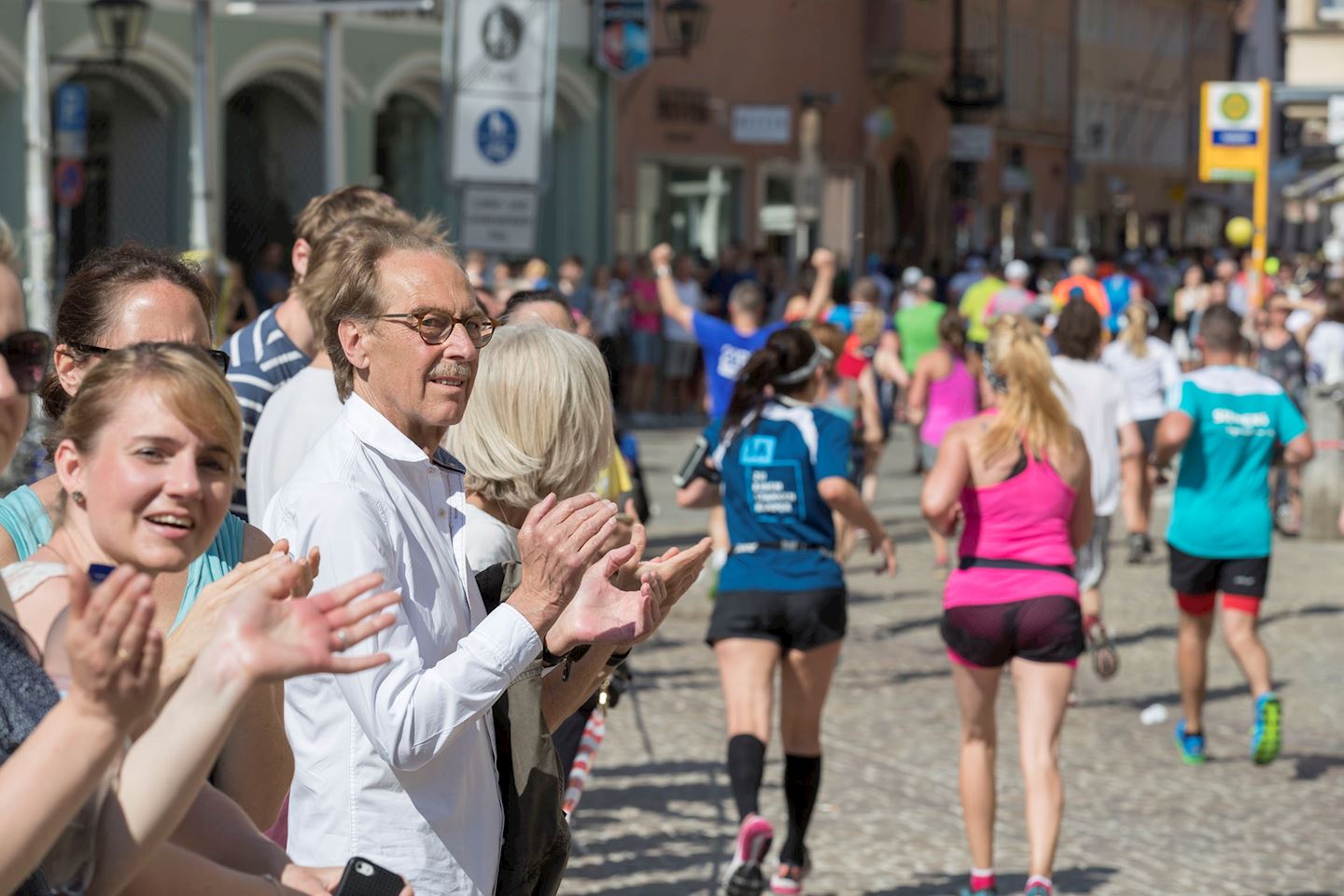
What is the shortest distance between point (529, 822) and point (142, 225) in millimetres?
21305

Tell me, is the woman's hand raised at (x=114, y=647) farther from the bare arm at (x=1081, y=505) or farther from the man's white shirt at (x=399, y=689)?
the bare arm at (x=1081, y=505)

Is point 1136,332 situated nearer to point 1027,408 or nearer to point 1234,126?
point 1234,126

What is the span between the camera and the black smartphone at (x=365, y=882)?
262 cm

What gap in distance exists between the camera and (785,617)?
6.80 meters

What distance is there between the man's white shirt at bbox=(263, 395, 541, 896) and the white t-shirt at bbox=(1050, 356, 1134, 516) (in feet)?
20.8

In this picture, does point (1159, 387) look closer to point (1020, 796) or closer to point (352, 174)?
point (1020, 796)

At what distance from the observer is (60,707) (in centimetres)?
211

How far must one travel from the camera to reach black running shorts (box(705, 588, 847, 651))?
22.3 feet

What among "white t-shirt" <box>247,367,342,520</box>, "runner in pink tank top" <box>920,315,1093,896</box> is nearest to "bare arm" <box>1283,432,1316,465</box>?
"runner in pink tank top" <box>920,315,1093,896</box>

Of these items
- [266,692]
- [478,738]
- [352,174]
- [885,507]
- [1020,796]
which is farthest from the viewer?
[352,174]

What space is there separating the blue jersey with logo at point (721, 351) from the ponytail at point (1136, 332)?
3.23 meters

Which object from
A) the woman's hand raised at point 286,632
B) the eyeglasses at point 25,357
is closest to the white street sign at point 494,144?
the eyeglasses at point 25,357

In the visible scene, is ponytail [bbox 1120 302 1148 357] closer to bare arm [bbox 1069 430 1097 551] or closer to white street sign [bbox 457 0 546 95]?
white street sign [bbox 457 0 546 95]

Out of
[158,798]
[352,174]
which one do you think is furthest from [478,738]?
[352,174]
